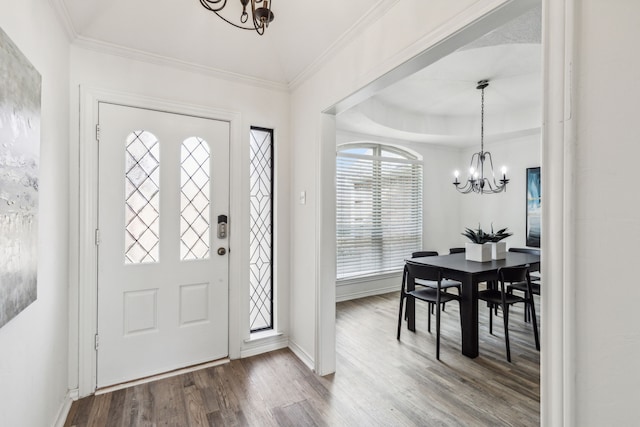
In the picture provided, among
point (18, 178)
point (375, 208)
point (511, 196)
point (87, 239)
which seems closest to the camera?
point (18, 178)

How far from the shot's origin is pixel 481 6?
1.27 meters

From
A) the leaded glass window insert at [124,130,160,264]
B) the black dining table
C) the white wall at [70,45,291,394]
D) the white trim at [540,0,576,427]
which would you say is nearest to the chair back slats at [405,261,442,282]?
the black dining table

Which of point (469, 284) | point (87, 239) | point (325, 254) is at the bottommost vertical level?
point (469, 284)

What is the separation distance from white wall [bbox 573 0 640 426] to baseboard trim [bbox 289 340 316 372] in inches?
70.8

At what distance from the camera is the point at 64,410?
1.90 m

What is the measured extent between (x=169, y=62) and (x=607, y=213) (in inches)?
107

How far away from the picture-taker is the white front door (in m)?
2.19

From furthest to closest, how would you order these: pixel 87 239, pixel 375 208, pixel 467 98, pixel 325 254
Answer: pixel 375 208
pixel 467 98
pixel 325 254
pixel 87 239

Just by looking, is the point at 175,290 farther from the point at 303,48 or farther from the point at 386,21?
the point at 386,21

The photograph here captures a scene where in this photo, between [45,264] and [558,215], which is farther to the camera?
[45,264]

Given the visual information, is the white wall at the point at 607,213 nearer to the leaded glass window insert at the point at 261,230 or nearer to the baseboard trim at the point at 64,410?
the leaded glass window insert at the point at 261,230

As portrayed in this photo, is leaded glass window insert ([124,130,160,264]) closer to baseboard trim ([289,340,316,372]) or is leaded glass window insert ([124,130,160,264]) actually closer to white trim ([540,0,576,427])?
baseboard trim ([289,340,316,372])

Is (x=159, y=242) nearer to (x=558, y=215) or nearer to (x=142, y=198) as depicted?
(x=142, y=198)

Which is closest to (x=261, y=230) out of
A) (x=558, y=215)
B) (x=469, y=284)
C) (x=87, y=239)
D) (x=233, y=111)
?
(x=233, y=111)
